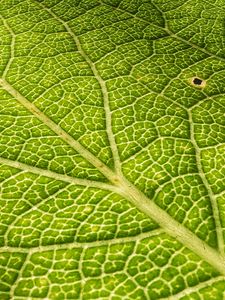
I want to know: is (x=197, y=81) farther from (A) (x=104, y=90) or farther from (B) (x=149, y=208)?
(B) (x=149, y=208)

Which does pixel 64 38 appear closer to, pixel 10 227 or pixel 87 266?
pixel 10 227

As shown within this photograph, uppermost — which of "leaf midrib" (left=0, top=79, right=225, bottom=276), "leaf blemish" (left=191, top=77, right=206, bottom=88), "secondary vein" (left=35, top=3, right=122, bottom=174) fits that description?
"leaf blemish" (left=191, top=77, right=206, bottom=88)

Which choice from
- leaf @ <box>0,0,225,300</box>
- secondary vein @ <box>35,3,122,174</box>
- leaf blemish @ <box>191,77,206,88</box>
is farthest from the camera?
leaf blemish @ <box>191,77,206,88</box>

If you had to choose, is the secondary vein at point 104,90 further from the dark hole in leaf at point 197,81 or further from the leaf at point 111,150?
the dark hole in leaf at point 197,81

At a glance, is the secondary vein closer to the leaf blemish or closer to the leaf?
the leaf

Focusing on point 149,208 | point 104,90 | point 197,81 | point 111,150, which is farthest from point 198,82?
point 149,208

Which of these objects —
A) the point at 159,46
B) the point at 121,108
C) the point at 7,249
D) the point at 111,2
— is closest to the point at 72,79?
the point at 121,108

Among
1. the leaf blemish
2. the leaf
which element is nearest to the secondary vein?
the leaf

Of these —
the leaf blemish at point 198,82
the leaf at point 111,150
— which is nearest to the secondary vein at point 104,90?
the leaf at point 111,150

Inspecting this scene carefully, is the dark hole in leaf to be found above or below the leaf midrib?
above
